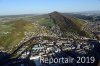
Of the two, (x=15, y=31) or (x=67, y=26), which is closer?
(x=15, y=31)

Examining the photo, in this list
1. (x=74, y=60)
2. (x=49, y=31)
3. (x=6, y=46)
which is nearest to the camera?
(x=74, y=60)

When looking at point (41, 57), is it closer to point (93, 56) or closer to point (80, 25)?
point (93, 56)

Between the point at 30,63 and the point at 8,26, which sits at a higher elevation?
the point at 8,26

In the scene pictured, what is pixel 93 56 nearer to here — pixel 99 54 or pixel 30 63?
pixel 99 54

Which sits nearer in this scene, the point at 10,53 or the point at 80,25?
the point at 10,53

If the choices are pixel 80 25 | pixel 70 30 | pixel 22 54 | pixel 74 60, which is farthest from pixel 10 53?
pixel 80 25

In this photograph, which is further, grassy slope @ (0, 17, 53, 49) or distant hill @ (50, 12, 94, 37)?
distant hill @ (50, 12, 94, 37)

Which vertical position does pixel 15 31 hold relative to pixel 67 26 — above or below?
above

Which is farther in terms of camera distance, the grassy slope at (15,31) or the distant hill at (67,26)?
the distant hill at (67,26)

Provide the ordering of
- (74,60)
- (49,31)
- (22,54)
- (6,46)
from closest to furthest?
(74,60)
(22,54)
(6,46)
(49,31)

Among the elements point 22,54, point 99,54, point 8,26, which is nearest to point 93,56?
point 99,54
